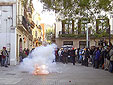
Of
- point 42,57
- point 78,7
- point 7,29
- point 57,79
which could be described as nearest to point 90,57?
point 78,7

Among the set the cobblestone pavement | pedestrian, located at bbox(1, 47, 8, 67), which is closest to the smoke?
the cobblestone pavement

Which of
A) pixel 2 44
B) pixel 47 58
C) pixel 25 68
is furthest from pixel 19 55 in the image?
pixel 47 58

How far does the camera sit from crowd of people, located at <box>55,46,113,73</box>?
49.8 feet

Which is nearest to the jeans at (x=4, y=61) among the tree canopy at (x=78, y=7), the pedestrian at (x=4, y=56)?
the pedestrian at (x=4, y=56)

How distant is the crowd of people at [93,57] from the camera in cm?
1516

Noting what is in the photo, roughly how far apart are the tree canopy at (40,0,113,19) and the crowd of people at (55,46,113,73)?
2966mm

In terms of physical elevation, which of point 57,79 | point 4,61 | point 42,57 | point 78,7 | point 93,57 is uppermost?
point 78,7

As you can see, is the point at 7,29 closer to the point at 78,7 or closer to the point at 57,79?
the point at 78,7

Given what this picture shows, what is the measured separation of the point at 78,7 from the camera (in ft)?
46.0

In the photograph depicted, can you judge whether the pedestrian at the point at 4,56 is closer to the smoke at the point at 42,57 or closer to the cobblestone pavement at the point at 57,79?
the smoke at the point at 42,57

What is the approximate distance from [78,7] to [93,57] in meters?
6.16

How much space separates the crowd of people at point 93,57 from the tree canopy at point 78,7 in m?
2.97

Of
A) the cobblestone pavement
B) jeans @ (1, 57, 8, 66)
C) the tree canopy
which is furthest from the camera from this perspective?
jeans @ (1, 57, 8, 66)

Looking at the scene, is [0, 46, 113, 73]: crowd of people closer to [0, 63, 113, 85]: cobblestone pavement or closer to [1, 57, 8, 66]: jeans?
[1, 57, 8, 66]: jeans
